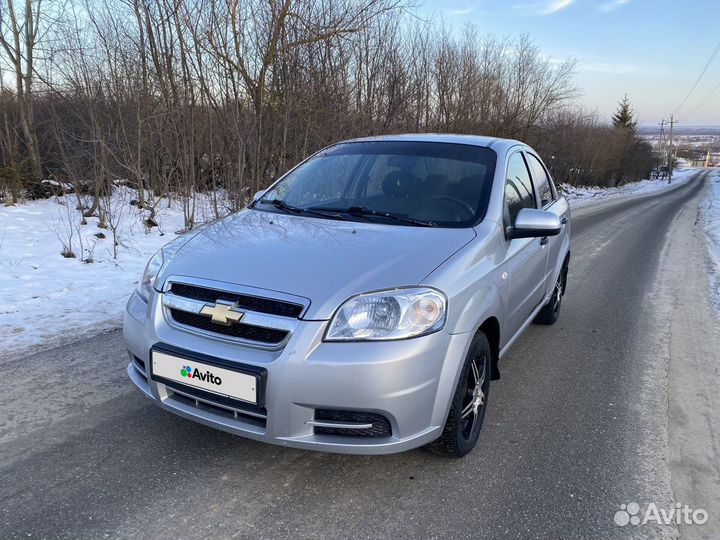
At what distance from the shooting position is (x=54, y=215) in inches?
380

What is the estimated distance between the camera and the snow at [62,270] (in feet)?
14.6

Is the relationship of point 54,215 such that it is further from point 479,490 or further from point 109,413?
point 479,490

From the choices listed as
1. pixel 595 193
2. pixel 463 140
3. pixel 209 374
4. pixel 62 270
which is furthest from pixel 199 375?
pixel 595 193

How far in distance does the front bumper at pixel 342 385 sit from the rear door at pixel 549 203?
2362 mm

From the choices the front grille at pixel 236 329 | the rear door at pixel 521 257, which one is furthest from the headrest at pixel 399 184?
the front grille at pixel 236 329

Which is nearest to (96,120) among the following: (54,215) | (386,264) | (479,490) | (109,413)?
(54,215)

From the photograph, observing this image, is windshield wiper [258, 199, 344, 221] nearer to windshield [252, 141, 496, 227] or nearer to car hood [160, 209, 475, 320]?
windshield [252, 141, 496, 227]

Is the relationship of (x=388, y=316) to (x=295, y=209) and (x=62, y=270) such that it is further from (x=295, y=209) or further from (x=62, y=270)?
(x=62, y=270)

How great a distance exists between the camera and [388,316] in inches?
88.3

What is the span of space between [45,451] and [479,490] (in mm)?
2209

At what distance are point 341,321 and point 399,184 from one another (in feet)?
4.93

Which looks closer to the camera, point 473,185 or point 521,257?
point 473,185

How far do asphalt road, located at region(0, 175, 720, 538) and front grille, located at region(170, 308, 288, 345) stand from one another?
74cm

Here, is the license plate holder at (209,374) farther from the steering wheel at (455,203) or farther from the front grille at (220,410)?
the steering wheel at (455,203)
